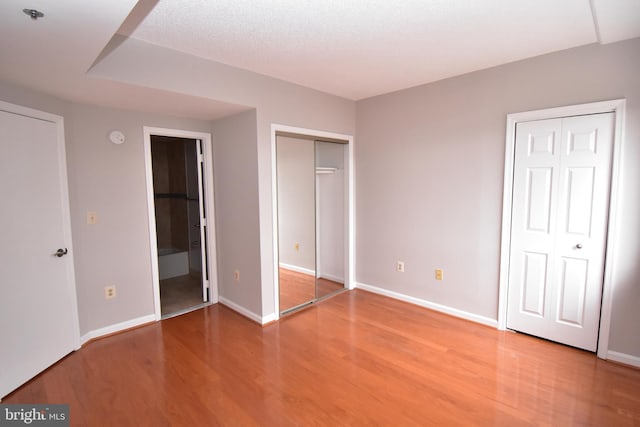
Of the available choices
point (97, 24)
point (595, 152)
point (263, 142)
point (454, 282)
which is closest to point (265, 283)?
point (263, 142)

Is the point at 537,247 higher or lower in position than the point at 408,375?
higher

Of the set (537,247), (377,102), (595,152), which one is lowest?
(537,247)

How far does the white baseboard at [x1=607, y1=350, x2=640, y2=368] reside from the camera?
8.20ft

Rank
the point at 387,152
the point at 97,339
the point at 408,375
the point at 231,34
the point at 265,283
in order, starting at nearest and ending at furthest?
the point at 231,34 < the point at 408,375 < the point at 97,339 < the point at 265,283 < the point at 387,152

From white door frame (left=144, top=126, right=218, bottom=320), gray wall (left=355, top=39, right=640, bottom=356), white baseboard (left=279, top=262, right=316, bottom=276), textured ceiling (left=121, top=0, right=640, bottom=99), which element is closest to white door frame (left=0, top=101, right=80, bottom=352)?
white door frame (left=144, top=126, right=218, bottom=320)

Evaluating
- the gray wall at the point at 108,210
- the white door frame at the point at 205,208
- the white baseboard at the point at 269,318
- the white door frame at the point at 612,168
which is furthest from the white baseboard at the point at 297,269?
the white door frame at the point at 612,168

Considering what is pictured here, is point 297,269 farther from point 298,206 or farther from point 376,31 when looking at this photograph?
point 376,31

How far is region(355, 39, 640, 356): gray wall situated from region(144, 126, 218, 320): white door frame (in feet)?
6.14

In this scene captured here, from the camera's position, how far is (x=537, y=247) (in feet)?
9.62

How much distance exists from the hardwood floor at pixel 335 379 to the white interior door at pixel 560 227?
0.26 m


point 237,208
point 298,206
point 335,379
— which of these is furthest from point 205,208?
point 335,379

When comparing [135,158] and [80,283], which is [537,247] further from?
[80,283]

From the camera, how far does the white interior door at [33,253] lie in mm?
2281

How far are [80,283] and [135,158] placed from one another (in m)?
1.28
